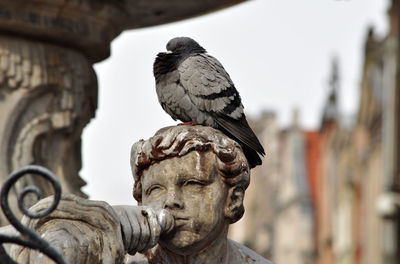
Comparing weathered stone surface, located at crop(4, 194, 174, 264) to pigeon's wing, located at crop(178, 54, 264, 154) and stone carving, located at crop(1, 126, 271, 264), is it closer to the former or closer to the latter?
stone carving, located at crop(1, 126, 271, 264)

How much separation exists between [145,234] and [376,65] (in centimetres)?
3607

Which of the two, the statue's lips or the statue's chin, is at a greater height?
the statue's lips

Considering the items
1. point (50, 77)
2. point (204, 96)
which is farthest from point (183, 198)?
point (50, 77)

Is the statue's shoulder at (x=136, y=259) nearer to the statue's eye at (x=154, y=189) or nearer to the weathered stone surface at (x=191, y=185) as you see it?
the weathered stone surface at (x=191, y=185)

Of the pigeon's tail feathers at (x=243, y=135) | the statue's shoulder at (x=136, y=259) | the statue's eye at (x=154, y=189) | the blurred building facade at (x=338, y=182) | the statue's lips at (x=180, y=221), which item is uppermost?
the pigeon's tail feathers at (x=243, y=135)

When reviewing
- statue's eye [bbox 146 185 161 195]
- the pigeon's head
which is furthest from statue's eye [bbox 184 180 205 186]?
the pigeon's head

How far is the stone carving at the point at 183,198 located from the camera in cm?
562

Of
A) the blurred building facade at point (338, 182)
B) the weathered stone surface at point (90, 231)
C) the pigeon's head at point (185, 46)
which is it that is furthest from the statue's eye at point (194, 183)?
the blurred building facade at point (338, 182)

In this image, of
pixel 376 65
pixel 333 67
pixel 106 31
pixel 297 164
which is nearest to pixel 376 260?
pixel 376 65

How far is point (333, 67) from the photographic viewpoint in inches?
2275

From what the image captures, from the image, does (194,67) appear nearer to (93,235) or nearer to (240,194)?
(240,194)

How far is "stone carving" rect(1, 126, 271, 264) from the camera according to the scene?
562 centimetres

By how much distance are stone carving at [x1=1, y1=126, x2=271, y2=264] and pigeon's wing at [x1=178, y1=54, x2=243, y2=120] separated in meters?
0.16

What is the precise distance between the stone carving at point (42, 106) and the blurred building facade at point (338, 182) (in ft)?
94.0
